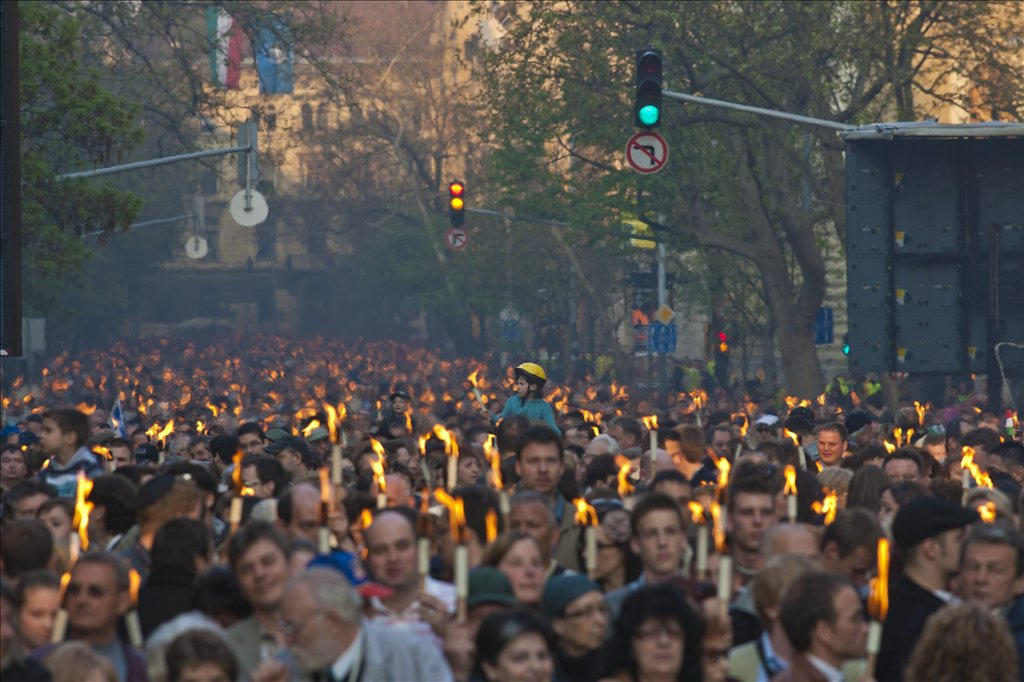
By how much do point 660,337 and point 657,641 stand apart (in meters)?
36.9

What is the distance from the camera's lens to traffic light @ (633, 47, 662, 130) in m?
21.2

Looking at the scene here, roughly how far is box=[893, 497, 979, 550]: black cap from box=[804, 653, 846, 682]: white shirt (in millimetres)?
1281

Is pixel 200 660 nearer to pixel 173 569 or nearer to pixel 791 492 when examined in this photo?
pixel 173 569

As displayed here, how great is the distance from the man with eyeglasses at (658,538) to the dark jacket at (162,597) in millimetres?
1566

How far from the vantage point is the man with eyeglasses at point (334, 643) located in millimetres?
7359

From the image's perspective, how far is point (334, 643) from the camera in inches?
290

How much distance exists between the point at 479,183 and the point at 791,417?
56.4m

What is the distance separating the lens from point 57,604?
8.23 m

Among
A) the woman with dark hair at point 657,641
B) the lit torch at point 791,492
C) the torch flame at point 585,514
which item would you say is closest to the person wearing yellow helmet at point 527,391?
the lit torch at point 791,492

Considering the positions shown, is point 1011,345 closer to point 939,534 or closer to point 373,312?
point 939,534

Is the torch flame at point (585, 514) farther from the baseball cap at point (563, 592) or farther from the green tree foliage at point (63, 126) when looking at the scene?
the green tree foliage at point (63, 126)

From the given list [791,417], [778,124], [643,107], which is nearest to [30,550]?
[791,417]

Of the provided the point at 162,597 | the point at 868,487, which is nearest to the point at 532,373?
the point at 868,487

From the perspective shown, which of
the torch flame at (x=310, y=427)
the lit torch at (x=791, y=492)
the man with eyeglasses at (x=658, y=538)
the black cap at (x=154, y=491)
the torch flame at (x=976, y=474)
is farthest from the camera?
the torch flame at (x=310, y=427)
